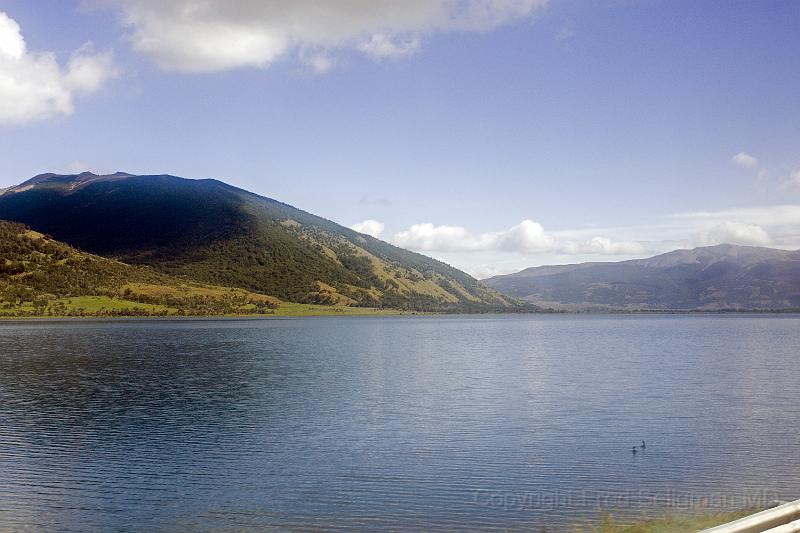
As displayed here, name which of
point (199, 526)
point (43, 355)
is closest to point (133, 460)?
point (199, 526)

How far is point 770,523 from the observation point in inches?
574

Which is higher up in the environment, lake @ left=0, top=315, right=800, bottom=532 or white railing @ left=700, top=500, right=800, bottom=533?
white railing @ left=700, top=500, right=800, bottom=533

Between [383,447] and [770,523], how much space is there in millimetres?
29371

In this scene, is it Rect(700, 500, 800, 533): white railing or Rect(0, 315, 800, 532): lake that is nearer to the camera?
Rect(700, 500, 800, 533): white railing

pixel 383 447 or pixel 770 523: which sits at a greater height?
pixel 770 523

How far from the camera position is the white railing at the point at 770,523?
13.8 meters

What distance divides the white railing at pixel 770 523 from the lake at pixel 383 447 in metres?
13.2

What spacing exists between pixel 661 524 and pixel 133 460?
27.4m

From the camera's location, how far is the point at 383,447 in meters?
42.1

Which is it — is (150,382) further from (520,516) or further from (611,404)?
(520,516)

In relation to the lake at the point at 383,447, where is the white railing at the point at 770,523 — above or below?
above

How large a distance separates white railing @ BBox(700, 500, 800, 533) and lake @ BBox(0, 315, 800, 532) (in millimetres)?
13196

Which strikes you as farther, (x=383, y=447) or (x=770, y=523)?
(x=383, y=447)

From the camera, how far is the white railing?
45.3 ft
